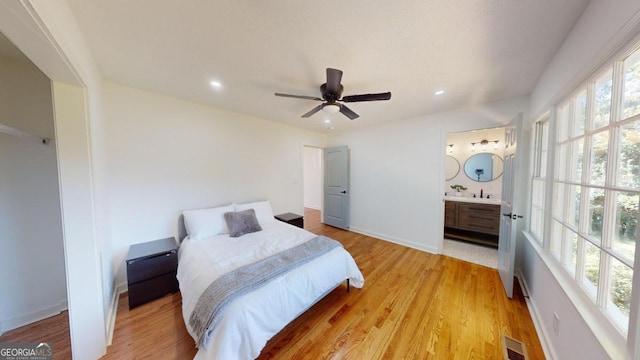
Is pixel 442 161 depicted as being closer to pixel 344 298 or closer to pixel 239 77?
pixel 344 298

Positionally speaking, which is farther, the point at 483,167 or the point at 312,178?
the point at 312,178

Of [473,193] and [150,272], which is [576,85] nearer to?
[473,193]

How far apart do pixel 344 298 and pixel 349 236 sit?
1987mm

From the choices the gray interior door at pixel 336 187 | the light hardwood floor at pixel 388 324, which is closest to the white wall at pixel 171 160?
the light hardwood floor at pixel 388 324

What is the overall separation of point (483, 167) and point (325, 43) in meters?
4.38

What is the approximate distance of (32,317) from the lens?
174 centimetres

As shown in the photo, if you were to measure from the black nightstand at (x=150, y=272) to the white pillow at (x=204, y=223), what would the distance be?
27 cm

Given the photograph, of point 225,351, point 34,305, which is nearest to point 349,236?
point 225,351

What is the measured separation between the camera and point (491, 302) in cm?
206

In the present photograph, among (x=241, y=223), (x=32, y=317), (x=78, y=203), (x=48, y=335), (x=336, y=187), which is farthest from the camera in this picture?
(x=336, y=187)

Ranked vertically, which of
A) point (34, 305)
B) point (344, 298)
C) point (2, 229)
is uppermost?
point (2, 229)

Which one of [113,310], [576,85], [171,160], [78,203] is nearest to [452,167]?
[576,85]

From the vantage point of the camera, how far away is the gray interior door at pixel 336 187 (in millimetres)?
4438

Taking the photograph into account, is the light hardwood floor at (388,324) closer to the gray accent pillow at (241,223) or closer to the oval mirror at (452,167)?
the gray accent pillow at (241,223)
